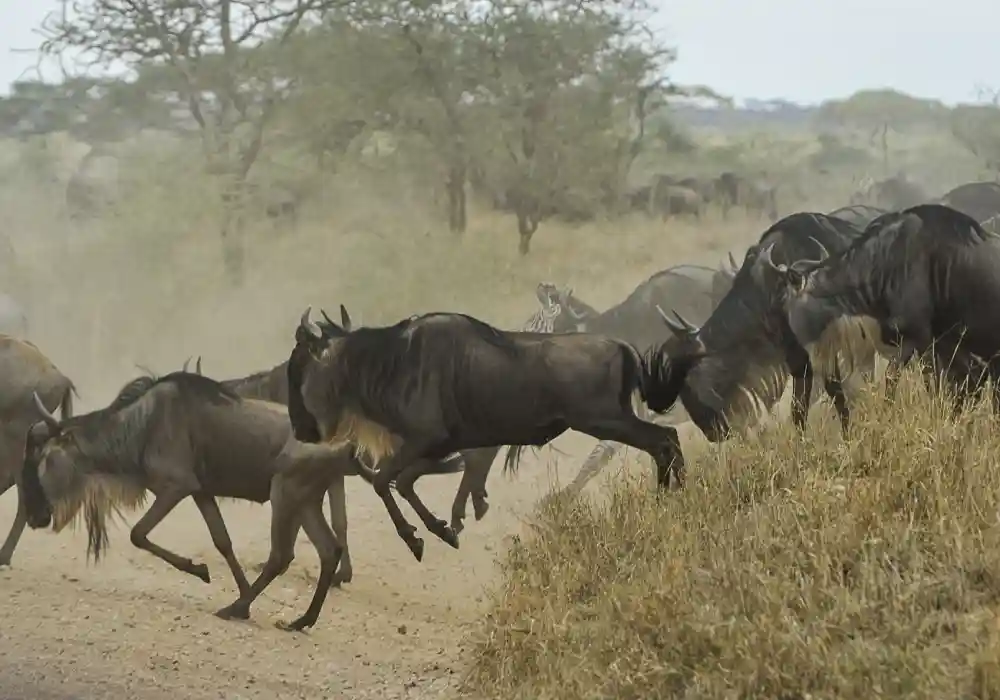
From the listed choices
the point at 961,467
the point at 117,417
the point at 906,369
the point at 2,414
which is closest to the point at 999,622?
the point at 961,467

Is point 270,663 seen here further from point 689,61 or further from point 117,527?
point 689,61

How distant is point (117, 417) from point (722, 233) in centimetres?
332

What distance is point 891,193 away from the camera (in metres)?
7.27

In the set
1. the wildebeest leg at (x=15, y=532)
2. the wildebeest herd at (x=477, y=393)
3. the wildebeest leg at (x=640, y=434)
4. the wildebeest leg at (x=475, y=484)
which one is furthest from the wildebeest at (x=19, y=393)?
the wildebeest leg at (x=640, y=434)

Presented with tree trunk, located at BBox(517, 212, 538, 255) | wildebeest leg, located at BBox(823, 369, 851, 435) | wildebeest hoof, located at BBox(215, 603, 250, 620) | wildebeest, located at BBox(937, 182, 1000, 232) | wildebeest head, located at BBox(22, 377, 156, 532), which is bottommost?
wildebeest hoof, located at BBox(215, 603, 250, 620)

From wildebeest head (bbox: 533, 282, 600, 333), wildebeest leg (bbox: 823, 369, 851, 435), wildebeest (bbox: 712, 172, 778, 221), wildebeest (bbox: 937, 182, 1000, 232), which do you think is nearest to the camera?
wildebeest leg (bbox: 823, 369, 851, 435)

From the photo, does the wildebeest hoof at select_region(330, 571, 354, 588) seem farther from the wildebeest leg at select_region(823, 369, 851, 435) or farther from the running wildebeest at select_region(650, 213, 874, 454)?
the wildebeest leg at select_region(823, 369, 851, 435)

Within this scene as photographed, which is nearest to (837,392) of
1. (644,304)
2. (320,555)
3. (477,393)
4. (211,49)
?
(477,393)

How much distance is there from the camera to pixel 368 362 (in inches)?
150

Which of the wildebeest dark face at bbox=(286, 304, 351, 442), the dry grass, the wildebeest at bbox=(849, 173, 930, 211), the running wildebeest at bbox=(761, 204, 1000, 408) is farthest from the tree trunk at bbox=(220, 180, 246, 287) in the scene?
the wildebeest at bbox=(849, 173, 930, 211)

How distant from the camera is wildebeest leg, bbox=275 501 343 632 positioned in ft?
12.7

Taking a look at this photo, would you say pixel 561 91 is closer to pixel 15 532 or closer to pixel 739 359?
pixel 739 359

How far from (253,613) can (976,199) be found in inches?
164

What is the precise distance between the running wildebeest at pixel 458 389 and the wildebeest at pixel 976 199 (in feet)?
9.60
